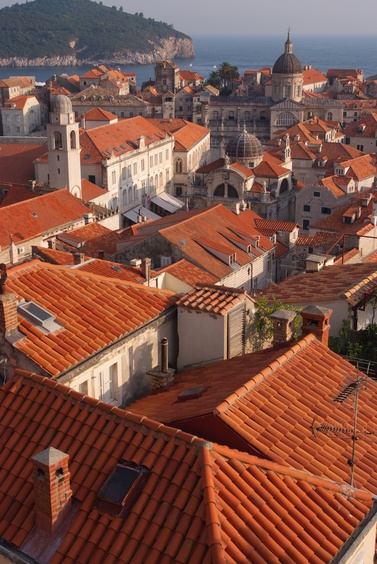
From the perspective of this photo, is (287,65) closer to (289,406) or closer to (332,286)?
(332,286)

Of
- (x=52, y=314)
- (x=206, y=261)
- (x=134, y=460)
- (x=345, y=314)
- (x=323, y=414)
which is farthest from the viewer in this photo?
(x=206, y=261)

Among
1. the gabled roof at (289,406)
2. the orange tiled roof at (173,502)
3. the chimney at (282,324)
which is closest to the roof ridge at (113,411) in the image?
the orange tiled roof at (173,502)

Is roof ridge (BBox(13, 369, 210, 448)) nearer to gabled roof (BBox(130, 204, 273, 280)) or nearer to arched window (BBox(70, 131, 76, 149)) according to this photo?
gabled roof (BBox(130, 204, 273, 280))

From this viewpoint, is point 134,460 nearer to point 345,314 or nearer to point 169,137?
point 345,314

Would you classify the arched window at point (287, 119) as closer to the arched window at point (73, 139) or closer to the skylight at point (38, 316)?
the arched window at point (73, 139)

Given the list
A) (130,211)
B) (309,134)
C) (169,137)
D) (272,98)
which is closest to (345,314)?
(130,211)

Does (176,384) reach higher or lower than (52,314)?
lower

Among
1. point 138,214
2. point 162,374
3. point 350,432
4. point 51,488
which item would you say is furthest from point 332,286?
point 138,214
